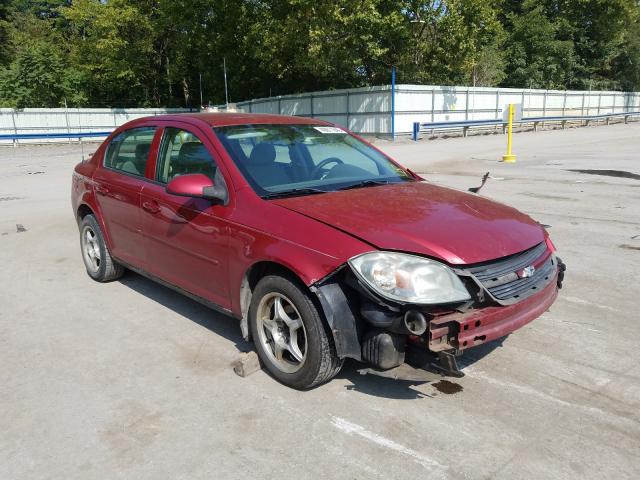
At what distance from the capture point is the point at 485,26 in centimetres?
2927

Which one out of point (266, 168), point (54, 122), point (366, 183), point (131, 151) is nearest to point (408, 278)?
point (366, 183)

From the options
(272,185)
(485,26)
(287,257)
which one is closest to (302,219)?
(287,257)

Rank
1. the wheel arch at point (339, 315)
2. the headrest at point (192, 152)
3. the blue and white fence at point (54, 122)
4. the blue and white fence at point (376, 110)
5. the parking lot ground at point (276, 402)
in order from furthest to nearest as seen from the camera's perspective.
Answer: the blue and white fence at point (54, 122) → the blue and white fence at point (376, 110) → the headrest at point (192, 152) → the wheel arch at point (339, 315) → the parking lot ground at point (276, 402)

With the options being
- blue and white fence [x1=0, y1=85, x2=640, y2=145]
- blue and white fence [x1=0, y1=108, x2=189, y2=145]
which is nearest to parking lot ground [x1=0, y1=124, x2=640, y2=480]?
blue and white fence [x1=0, y1=85, x2=640, y2=145]

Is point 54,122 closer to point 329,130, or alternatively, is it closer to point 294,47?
point 294,47

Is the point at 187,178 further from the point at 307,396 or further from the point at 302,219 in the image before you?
the point at 307,396

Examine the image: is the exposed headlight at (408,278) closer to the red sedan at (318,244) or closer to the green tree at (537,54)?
the red sedan at (318,244)

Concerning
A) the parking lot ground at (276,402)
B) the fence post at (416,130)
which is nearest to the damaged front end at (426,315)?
the parking lot ground at (276,402)

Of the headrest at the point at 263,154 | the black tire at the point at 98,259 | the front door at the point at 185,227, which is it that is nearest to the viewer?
the front door at the point at 185,227

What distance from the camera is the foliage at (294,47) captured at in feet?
93.2

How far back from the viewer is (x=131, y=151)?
523 cm

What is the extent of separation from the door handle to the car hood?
1273 mm

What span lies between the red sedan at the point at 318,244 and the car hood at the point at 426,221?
11 millimetres

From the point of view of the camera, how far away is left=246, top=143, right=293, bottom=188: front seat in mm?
3975
